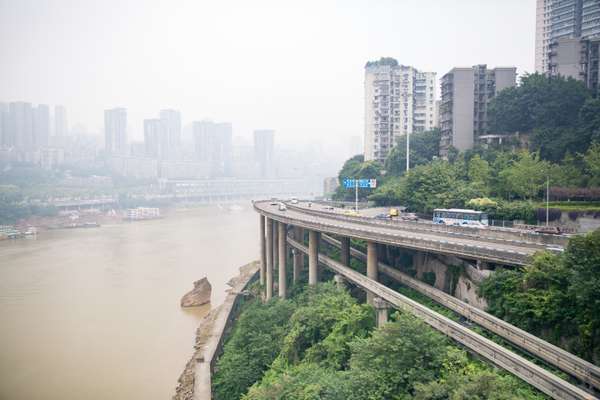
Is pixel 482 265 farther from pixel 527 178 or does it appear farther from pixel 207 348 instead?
pixel 527 178

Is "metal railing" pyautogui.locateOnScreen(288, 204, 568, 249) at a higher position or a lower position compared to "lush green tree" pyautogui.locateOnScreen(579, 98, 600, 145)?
lower

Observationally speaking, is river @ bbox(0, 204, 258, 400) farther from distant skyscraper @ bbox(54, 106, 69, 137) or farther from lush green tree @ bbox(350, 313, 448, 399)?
distant skyscraper @ bbox(54, 106, 69, 137)

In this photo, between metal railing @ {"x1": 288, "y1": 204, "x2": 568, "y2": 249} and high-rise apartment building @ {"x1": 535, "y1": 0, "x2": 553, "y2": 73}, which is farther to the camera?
high-rise apartment building @ {"x1": 535, "y1": 0, "x2": 553, "y2": 73}

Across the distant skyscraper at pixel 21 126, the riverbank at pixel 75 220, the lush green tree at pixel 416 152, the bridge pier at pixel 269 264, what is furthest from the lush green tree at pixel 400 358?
the distant skyscraper at pixel 21 126

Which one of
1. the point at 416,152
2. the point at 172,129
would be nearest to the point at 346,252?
the point at 416,152

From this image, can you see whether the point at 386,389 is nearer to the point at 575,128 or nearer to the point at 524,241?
the point at 524,241

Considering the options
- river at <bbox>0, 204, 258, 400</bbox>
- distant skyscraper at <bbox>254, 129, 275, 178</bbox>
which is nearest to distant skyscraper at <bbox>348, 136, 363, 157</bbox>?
distant skyscraper at <bbox>254, 129, 275, 178</bbox>

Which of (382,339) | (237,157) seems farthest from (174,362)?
(237,157)
